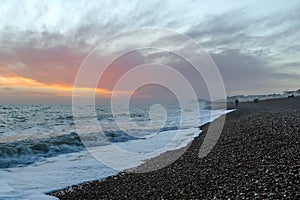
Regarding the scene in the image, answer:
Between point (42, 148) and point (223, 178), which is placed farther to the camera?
point (42, 148)

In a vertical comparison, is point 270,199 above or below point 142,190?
above

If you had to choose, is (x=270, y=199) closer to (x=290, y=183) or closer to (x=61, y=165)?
(x=290, y=183)

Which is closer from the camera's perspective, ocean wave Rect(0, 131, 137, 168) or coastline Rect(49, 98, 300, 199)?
coastline Rect(49, 98, 300, 199)

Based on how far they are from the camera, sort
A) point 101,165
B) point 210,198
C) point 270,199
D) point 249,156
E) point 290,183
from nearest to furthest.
→ point 270,199 < point 290,183 < point 210,198 < point 249,156 < point 101,165

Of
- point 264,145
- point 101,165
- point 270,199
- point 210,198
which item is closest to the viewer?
point 270,199

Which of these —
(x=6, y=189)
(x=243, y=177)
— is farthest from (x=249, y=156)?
(x=6, y=189)

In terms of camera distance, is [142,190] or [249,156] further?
[249,156]

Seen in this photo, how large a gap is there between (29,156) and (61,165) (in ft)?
14.0

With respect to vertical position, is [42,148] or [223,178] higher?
[223,178]

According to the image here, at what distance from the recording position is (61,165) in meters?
15.0

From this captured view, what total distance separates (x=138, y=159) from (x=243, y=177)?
28.6 ft

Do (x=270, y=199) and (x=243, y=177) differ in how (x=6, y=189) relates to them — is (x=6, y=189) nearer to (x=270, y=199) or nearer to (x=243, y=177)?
(x=243, y=177)

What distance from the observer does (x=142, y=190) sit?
9.19 metres

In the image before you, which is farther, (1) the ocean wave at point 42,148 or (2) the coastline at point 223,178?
(1) the ocean wave at point 42,148
